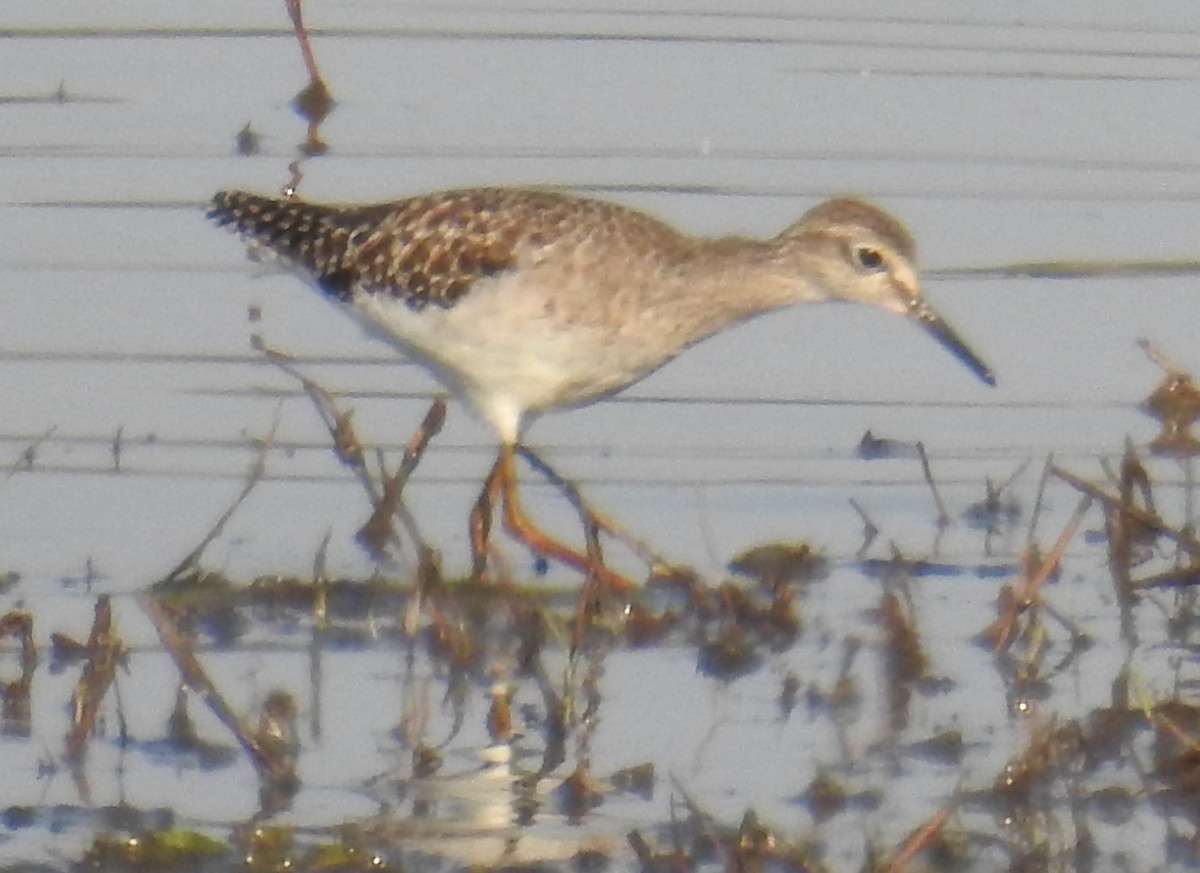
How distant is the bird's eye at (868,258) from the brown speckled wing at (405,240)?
94cm

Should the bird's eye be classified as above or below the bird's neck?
above

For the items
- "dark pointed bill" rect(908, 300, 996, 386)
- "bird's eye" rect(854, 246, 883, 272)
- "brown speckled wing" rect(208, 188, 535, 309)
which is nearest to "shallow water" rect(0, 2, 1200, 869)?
"dark pointed bill" rect(908, 300, 996, 386)

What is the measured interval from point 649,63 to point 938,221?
2199 millimetres

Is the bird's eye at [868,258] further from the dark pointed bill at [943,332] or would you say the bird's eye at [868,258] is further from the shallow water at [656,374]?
the shallow water at [656,374]

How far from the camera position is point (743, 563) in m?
8.98

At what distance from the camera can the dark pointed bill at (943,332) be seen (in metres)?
9.48

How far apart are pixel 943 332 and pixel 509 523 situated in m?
1.44

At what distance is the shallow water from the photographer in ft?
26.0

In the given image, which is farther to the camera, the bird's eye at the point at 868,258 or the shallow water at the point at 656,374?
the bird's eye at the point at 868,258

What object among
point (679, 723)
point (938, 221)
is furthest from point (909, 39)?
point (679, 723)

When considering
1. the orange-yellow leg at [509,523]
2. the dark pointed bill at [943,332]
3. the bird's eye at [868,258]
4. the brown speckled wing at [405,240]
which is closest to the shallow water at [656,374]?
the orange-yellow leg at [509,523]

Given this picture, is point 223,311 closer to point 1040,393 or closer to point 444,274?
point 444,274

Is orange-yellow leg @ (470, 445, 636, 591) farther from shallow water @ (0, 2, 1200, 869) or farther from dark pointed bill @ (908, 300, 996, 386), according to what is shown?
dark pointed bill @ (908, 300, 996, 386)

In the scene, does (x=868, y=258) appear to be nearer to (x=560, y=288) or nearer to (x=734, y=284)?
(x=734, y=284)
